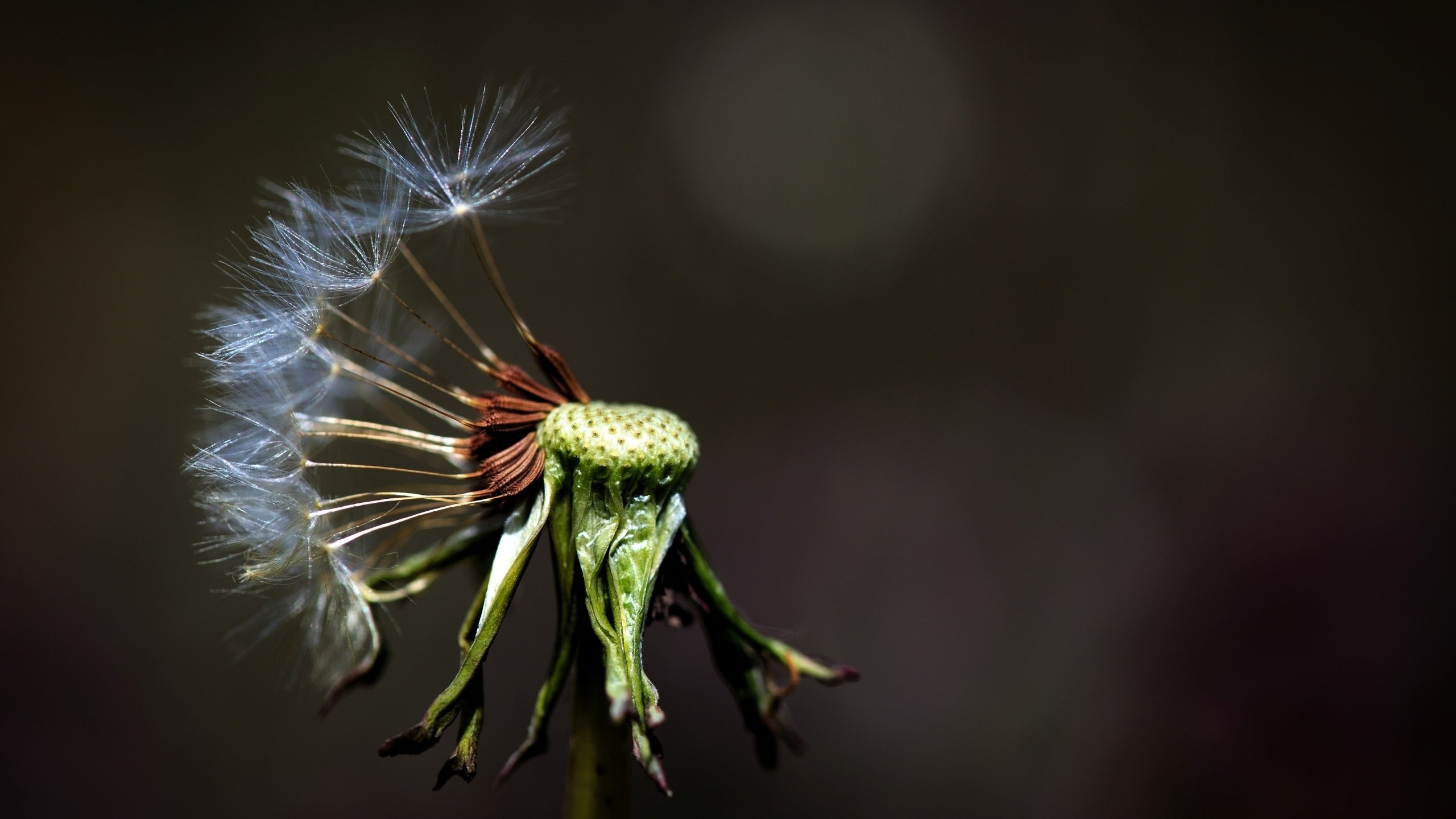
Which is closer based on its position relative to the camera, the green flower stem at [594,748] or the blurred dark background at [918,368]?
the green flower stem at [594,748]

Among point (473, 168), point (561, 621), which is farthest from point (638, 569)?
point (473, 168)

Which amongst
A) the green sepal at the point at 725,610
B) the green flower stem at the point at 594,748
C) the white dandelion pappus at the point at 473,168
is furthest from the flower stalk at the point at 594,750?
the white dandelion pappus at the point at 473,168

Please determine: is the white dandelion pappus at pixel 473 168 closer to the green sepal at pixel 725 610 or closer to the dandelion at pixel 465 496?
the dandelion at pixel 465 496

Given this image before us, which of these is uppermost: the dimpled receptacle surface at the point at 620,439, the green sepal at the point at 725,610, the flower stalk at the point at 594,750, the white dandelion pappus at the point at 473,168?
the white dandelion pappus at the point at 473,168

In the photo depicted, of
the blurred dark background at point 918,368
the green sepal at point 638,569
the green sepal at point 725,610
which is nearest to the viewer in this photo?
the green sepal at point 638,569

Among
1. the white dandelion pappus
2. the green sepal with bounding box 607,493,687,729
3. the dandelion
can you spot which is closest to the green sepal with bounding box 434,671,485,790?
the dandelion

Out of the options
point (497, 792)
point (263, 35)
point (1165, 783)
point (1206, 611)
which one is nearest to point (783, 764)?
point (497, 792)

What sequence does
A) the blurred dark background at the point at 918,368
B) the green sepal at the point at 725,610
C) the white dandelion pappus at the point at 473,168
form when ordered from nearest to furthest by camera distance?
the green sepal at the point at 725,610 → the white dandelion pappus at the point at 473,168 → the blurred dark background at the point at 918,368

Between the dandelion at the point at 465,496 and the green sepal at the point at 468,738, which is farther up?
the dandelion at the point at 465,496
